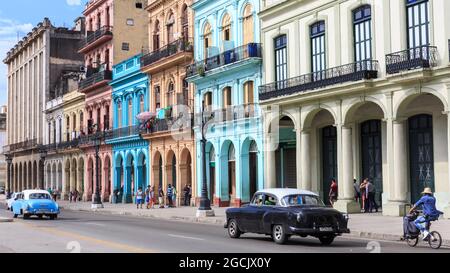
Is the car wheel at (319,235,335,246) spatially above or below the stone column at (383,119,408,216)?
below

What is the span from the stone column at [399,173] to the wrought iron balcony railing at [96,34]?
35026 mm

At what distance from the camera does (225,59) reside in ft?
137

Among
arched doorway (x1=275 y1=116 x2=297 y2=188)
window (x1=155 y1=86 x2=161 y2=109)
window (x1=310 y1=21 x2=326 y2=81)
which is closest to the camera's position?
window (x1=310 y1=21 x2=326 y2=81)

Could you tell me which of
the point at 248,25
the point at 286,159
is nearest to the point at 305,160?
the point at 286,159

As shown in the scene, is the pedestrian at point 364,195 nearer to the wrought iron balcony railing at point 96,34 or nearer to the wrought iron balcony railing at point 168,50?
the wrought iron balcony railing at point 168,50

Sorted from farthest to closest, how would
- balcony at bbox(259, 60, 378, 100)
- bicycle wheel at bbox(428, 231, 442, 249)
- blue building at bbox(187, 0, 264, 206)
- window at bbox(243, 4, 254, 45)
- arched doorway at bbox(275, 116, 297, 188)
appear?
1. window at bbox(243, 4, 254, 45)
2. blue building at bbox(187, 0, 264, 206)
3. arched doorway at bbox(275, 116, 297, 188)
4. balcony at bbox(259, 60, 378, 100)
5. bicycle wheel at bbox(428, 231, 442, 249)

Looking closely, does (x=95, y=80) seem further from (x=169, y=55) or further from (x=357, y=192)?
(x=357, y=192)

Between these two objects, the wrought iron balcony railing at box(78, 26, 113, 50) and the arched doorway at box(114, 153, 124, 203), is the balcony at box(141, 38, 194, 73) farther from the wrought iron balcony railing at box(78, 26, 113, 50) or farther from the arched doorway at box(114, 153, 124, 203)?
the arched doorway at box(114, 153, 124, 203)

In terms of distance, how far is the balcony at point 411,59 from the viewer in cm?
2770

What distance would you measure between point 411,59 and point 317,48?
Answer: 7.32m

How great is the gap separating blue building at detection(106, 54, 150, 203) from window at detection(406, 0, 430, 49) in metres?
26.9

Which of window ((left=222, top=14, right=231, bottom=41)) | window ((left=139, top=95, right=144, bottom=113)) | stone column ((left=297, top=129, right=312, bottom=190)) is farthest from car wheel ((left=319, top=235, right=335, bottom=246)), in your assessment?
window ((left=139, top=95, right=144, bottom=113))

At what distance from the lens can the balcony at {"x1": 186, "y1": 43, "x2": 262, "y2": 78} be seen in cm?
3919
